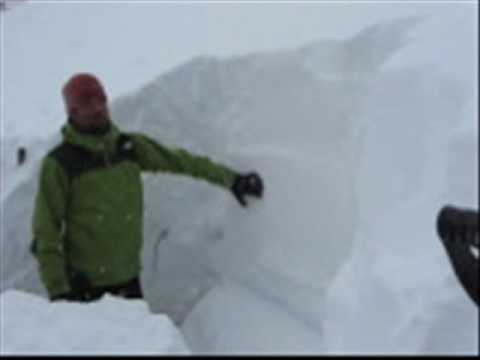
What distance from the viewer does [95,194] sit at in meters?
4.18

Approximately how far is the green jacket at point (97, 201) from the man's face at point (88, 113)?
0.05 meters

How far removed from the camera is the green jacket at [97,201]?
405cm

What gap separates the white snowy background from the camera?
2604 millimetres

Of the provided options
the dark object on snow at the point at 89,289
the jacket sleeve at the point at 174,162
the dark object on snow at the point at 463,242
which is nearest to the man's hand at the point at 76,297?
the dark object on snow at the point at 89,289

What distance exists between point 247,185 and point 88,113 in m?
0.83

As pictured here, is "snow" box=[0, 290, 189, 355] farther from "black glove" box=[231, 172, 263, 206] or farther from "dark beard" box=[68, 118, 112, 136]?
"black glove" box=[231, 172, 263, 206]

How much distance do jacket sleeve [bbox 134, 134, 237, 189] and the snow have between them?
1013 mm

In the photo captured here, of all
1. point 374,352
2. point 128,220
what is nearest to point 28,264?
point 128,220

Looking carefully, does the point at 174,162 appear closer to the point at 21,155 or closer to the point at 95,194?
the point at 95,194

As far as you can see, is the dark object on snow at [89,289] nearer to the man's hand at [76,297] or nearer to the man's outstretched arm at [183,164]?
the man's hand at [76,297]

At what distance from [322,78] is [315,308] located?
1.00 meters

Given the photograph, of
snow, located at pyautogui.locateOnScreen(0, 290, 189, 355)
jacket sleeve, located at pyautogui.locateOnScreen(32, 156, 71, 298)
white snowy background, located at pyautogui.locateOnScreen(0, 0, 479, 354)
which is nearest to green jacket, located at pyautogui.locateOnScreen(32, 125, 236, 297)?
jacket sleeve, located at pyautogui.locateOnScreen(32, 156, 71, 298)

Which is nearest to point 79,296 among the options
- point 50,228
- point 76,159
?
point 50,228

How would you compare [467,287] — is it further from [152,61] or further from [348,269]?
[152,61]
